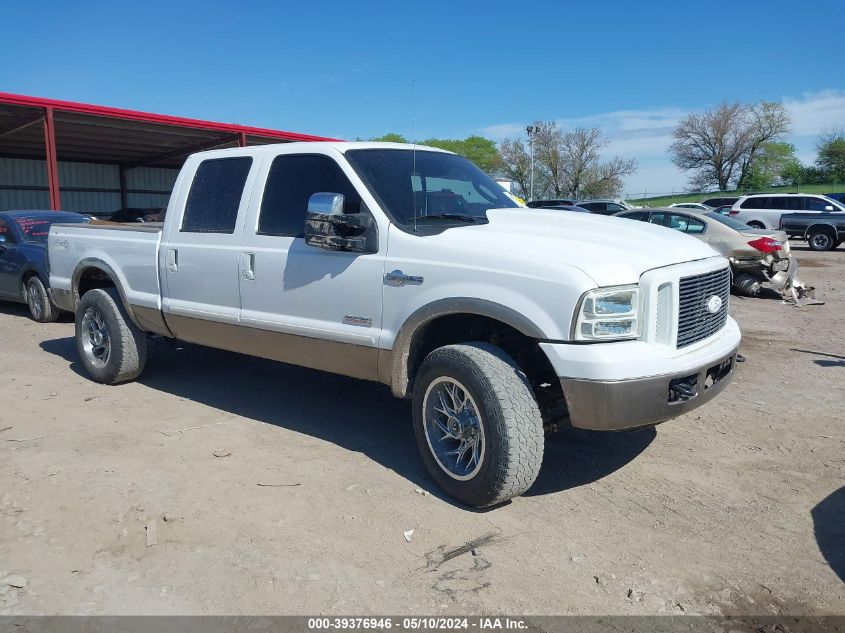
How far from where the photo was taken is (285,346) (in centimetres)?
477

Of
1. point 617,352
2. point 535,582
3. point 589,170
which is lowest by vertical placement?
point 535,582

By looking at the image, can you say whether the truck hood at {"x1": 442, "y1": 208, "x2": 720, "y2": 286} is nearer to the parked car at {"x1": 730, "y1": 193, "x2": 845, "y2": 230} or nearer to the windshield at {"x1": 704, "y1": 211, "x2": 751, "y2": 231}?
the windshield at {"x1": 704, "y1": 211, "x2": 751, "y2": 231}

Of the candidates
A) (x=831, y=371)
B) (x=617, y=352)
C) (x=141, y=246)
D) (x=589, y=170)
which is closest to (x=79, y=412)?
(x=141, y=246)

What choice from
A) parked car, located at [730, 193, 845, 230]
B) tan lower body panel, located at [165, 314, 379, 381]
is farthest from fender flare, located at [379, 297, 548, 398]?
parked car, located at [730, 193, 845, 230]

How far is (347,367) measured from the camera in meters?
4.45

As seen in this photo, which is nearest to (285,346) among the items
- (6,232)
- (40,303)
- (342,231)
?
(342,231)

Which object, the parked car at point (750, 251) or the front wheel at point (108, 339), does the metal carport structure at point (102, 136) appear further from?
the parked car at point (750, 251)

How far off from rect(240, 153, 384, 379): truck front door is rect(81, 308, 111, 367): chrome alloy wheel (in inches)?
83.6

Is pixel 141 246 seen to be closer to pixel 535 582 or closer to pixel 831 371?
pixel 535 582

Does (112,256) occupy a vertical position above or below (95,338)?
above

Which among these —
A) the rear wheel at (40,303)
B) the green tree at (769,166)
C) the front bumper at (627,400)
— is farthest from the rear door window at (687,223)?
the green tree at (769,166)

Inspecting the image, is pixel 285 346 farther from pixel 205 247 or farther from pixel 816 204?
pixel 816 204

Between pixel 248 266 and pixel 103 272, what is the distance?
2325 millimetres

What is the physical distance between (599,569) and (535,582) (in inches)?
13.5
